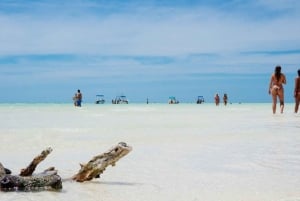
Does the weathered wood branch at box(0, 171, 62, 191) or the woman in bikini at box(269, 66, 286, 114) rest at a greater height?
the woman in bikini at box(269, 66, 286, 114)

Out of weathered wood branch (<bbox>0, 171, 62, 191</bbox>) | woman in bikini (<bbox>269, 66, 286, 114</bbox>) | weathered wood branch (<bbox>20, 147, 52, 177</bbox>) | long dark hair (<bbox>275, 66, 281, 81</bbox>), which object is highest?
long dark hair (<bbox>275, 66, 281, 81</bbox>)

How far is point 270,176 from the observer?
4715mm

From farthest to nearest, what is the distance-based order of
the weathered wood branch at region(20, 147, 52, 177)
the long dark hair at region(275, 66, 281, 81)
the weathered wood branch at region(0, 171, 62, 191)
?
the long dark hair at region(275, 66, 281, 81)
the weathered wood branch at region(20, 147, 52, 177)
the weathered wood branch at region(0, 171, 62, 191)

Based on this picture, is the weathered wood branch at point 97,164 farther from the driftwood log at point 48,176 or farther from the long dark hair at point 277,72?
the long dark hair at point 277,72

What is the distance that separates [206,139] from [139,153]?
2.01m

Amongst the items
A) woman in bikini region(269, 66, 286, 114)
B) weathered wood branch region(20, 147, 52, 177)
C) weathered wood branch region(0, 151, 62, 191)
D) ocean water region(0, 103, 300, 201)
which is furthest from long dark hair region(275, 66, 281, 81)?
weathered wood branch region(0, 151, 62, 191)

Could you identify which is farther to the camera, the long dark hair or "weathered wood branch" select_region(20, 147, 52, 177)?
the long dark hair

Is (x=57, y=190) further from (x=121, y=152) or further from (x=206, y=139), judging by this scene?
(x=206, y=139)

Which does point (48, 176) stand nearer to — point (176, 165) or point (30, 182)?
point (30, 182)

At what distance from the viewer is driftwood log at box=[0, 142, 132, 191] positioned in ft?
13.1

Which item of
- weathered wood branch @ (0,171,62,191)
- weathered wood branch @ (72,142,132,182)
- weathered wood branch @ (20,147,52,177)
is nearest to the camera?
weathered wood branch @ (0,171,62,191)

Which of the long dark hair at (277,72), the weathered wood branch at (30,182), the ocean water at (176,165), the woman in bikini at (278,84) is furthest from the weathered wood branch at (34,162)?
the woman in bikini at (278,84)

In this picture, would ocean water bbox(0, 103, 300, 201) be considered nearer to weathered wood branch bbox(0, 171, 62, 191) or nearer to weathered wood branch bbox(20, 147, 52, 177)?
weathered wood branch bbox(0, 171, 62, 191)

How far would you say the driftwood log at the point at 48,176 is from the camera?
13.1 ft
